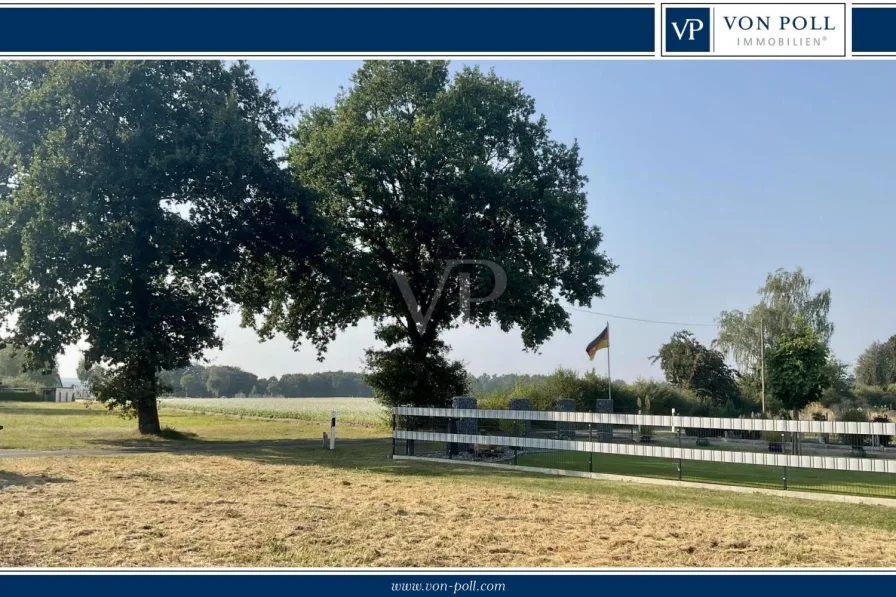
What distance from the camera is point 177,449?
19094 mm

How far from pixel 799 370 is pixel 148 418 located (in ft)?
64.1

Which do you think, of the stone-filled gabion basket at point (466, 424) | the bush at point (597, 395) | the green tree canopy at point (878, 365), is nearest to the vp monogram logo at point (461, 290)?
the bush at point (597, 395)

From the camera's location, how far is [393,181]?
1024 inches

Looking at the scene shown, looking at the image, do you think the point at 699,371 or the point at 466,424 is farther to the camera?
the point at 699,371

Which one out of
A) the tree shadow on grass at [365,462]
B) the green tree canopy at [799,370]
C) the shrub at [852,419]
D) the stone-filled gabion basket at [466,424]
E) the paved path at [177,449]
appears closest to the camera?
the tree shadow on grass at [365,462]

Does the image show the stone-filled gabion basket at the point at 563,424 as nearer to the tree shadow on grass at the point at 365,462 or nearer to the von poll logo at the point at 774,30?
the tree shadow on grass at the point at 365,462

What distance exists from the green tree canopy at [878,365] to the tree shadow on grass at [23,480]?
173ft

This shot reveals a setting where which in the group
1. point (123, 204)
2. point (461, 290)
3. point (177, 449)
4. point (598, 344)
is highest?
point (123, 204)

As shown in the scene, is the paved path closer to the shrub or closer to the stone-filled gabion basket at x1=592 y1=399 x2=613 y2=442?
the stone-filled gabion basket at x1=592 y1=399 x2=613 y2=442

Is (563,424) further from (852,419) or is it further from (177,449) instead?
(177,449)

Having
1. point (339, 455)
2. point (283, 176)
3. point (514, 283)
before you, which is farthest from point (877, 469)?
point (283, 176)

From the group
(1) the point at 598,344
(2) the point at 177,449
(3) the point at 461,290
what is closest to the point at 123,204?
(2) the point at 177,449

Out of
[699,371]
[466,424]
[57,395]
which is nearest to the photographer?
[466,424]

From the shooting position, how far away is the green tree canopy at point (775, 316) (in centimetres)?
4647
